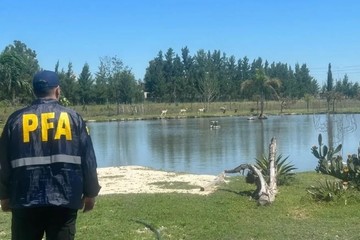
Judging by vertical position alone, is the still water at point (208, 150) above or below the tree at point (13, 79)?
below

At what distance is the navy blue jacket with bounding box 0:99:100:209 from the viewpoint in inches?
162

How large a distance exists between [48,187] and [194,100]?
8465 cm

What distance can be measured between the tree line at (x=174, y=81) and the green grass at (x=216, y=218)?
159 ft

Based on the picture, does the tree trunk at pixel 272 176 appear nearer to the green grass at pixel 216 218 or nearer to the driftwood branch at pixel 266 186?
the driftwood branch at pixel 266 186

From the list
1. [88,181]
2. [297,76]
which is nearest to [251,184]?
[88,181]

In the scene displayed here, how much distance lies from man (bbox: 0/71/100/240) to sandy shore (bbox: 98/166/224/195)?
7.46 metres

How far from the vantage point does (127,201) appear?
10.5 metres

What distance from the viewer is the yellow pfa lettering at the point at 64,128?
416cm

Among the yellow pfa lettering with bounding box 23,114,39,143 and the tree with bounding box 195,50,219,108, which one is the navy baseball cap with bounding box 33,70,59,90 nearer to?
the yellow pfa lettering with bounding box 23,114,39,143

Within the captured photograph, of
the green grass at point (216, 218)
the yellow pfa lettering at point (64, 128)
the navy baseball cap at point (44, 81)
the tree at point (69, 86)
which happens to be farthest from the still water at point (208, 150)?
the tree at point (69, 86)

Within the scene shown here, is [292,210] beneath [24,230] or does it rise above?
beneath

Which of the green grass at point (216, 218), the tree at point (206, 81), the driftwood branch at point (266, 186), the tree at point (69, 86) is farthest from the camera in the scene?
the tree at point (206, 81)

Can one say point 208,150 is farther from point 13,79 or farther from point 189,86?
point 189,86

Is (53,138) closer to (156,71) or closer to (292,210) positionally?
(292,210)
